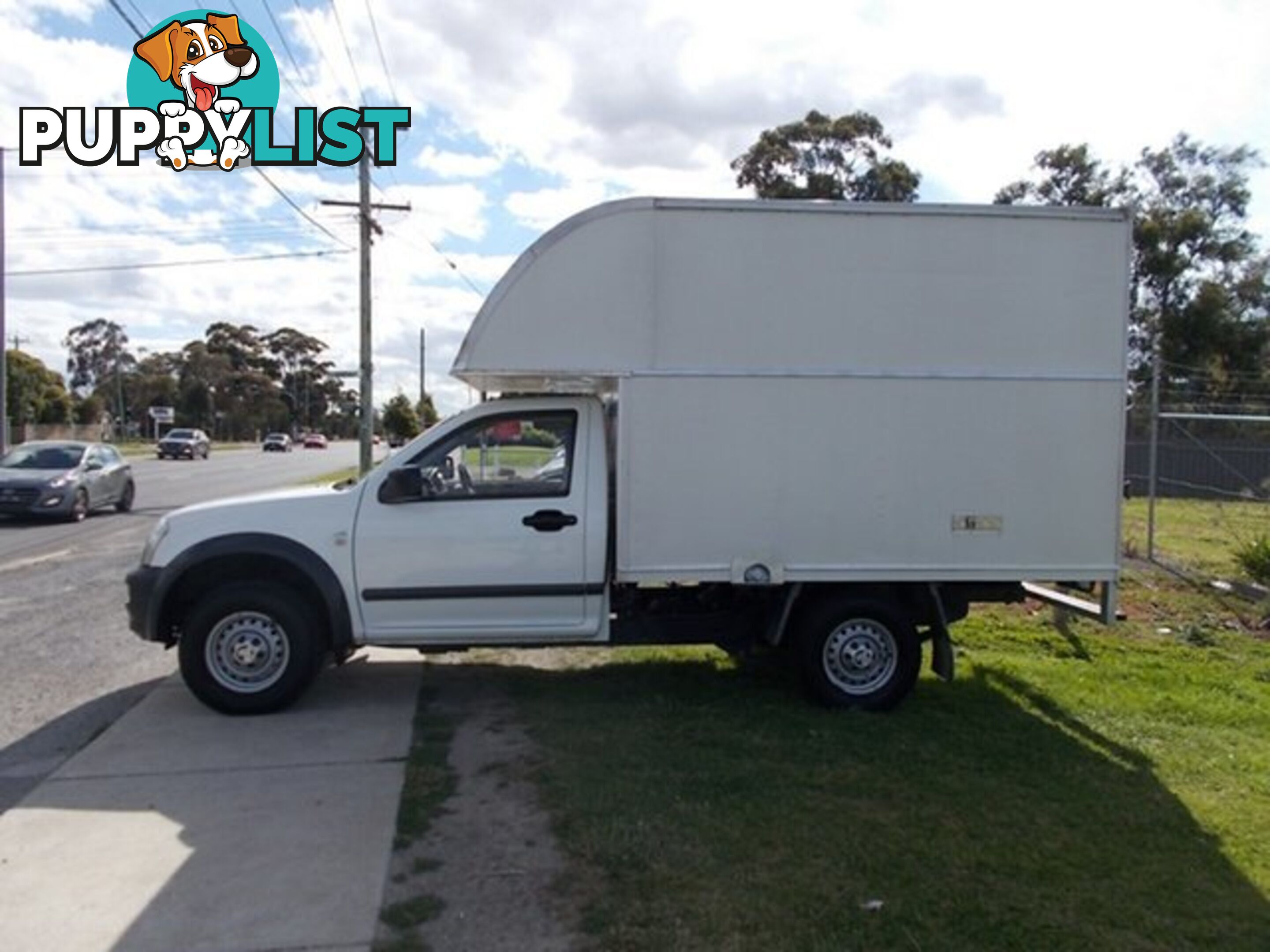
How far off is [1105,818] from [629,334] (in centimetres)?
349

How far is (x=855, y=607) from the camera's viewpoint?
6309 mm

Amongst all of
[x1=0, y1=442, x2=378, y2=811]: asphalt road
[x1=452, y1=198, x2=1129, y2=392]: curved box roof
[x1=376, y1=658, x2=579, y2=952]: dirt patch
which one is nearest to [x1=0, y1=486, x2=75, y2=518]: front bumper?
[x1=0, y1=442, x2=378, y2=811]: asphalt road

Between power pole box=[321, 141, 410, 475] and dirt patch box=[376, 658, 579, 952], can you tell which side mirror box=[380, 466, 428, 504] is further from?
power pole box=[321, 141, 410, 475]

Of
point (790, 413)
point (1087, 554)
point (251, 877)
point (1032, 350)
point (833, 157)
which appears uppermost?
point (833, 157)

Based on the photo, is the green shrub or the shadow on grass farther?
the green shrub

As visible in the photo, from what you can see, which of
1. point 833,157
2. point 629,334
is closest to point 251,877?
point 629,334

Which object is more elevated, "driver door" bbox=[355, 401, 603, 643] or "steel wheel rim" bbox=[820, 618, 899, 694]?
"driver door" bbox=[355, 401, 603, 643]

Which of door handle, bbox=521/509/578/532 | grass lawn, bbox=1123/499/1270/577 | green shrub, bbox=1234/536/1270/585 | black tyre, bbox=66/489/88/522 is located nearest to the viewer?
door handle, bbox=521/509/578/532

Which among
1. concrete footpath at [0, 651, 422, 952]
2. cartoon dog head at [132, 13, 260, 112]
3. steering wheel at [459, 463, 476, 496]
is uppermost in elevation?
cartoon dog head at [132, 13, 260, 112]

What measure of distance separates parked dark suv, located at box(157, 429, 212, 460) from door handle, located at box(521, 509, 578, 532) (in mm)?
51013

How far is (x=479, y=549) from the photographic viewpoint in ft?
20.5

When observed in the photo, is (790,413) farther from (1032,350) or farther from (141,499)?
(141,499)

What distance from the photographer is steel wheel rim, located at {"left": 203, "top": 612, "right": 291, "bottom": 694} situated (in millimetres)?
6203

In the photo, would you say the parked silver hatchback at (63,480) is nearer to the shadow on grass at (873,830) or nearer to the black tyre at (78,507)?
Result: the black tyre at (78,507)
